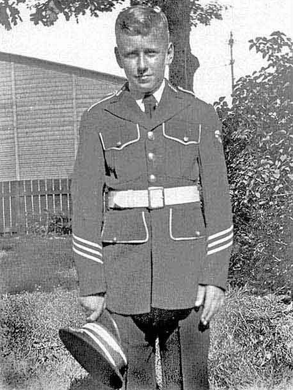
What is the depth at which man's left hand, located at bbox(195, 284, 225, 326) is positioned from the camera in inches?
86.6

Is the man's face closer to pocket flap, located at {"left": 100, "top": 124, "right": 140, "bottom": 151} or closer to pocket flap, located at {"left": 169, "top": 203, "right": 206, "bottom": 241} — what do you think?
pocket flap, located at {"left": 100, "top": 124, "right": 140, "bottom": 151}

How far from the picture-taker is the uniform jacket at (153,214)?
2.20 meters

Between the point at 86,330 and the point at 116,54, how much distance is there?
0.94 meters

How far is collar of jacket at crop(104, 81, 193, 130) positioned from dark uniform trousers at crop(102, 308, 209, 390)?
651 millimetres

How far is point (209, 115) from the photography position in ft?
7.39

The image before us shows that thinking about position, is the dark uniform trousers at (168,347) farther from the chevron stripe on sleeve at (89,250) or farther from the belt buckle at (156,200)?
the belt buckle at (156,200)

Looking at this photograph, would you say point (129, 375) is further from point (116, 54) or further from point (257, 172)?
point (257, 172)

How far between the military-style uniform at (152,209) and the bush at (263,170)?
1084mm

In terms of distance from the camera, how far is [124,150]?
221cm

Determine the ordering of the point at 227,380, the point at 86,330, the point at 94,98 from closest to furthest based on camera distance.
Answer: the point at 86,330 < the point at 94,98 < the point at 227,380

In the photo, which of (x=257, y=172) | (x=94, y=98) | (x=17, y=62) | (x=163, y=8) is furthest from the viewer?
(x=257, y=172)

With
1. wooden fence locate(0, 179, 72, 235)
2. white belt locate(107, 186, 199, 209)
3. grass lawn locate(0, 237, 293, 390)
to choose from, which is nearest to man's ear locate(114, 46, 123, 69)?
white belt locate(107, 186, 199, 209)

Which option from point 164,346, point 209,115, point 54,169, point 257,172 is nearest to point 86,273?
point 164,346

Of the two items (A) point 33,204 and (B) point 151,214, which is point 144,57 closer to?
(B) point 151,214
